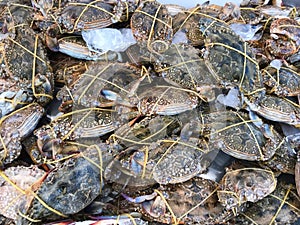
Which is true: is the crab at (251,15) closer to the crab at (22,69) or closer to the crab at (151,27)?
the crab at (151,27)

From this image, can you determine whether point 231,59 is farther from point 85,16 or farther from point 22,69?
point 22,69

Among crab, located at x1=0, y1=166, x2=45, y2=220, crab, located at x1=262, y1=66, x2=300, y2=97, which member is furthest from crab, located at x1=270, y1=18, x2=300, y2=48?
crab, located at x1=0, y1=166, x2=45, y2=220

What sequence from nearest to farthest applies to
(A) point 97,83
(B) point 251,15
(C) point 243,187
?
(C) point 243,187, (A) point 97,83, (B) point 251,15

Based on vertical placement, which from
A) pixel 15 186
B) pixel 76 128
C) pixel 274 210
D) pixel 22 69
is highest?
pixel 22 69

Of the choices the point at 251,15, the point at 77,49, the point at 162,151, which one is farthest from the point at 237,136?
the point at 77,49

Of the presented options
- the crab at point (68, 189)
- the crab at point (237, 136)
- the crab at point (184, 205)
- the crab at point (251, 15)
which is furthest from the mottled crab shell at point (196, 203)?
the crab at point (251, 15)

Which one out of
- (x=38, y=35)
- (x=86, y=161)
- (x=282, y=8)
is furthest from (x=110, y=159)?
(x=282, y=8)
